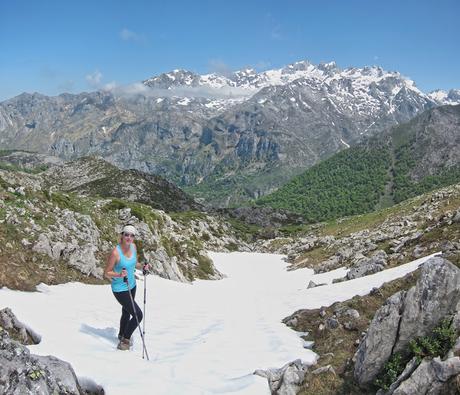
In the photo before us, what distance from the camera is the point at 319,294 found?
29484mm

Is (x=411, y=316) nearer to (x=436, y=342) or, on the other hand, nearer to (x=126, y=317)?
(x=436, y=342)

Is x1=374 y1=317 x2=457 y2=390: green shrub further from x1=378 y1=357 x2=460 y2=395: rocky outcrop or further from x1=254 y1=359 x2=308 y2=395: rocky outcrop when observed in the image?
x1=254 y1=359 x2=308 y2=395: rocky outcrop

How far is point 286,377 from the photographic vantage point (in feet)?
41.7

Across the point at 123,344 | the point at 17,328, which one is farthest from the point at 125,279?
the point at 17,328

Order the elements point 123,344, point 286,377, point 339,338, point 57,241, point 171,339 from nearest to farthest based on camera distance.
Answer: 1. point 286,377
2. point 123,344
3. point 339,338
4. point 171,339
5. point 57,241

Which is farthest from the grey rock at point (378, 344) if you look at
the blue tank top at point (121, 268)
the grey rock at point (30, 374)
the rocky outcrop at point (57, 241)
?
the rocky outcrop at point (57, 241)

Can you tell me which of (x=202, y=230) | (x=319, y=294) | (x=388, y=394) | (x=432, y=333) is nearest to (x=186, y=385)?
(x=388, y=394)

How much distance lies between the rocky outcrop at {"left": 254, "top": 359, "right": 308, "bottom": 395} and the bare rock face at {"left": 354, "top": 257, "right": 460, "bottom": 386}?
1730 mm

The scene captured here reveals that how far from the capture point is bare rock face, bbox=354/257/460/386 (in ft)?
39.8

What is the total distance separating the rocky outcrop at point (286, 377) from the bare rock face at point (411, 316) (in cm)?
173

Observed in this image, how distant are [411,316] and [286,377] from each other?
13.3ft

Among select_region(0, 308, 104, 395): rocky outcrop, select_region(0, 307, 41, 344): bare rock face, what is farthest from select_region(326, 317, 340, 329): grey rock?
select_region(0, 307, 41, 344): bare rock face

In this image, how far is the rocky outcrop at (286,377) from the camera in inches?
484

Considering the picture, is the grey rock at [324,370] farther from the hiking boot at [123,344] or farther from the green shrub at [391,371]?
the hiking boot at [123,344]
